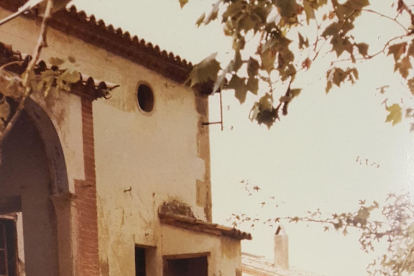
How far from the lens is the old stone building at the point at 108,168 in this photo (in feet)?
22.0

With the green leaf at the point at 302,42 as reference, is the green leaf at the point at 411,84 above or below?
below

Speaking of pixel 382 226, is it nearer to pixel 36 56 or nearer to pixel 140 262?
pixel 140 262

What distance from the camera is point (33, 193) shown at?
6949 mm

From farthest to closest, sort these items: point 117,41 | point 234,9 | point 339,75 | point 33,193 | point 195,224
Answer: point 195,224 < point 117,41 < point 33,193 < point 339,75 < point 234,9

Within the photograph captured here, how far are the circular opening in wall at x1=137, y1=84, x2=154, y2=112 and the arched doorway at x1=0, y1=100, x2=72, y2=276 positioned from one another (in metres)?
3.40

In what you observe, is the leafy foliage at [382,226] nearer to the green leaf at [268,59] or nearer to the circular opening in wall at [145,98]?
the green leaf at [268,59]

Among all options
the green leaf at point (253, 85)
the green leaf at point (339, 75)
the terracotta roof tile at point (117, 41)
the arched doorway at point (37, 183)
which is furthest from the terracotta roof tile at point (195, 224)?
the green leaf at point (253, 85)

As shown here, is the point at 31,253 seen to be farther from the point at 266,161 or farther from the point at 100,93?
the point at 266,161

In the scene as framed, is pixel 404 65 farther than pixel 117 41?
No

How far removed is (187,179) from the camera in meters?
10.9

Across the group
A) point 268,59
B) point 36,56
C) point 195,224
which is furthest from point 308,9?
point 195,224

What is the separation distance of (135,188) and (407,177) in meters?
6.18

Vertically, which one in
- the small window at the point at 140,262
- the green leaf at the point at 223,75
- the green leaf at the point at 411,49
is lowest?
the small window at the point at 140,262

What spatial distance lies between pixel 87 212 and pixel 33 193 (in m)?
0.67
